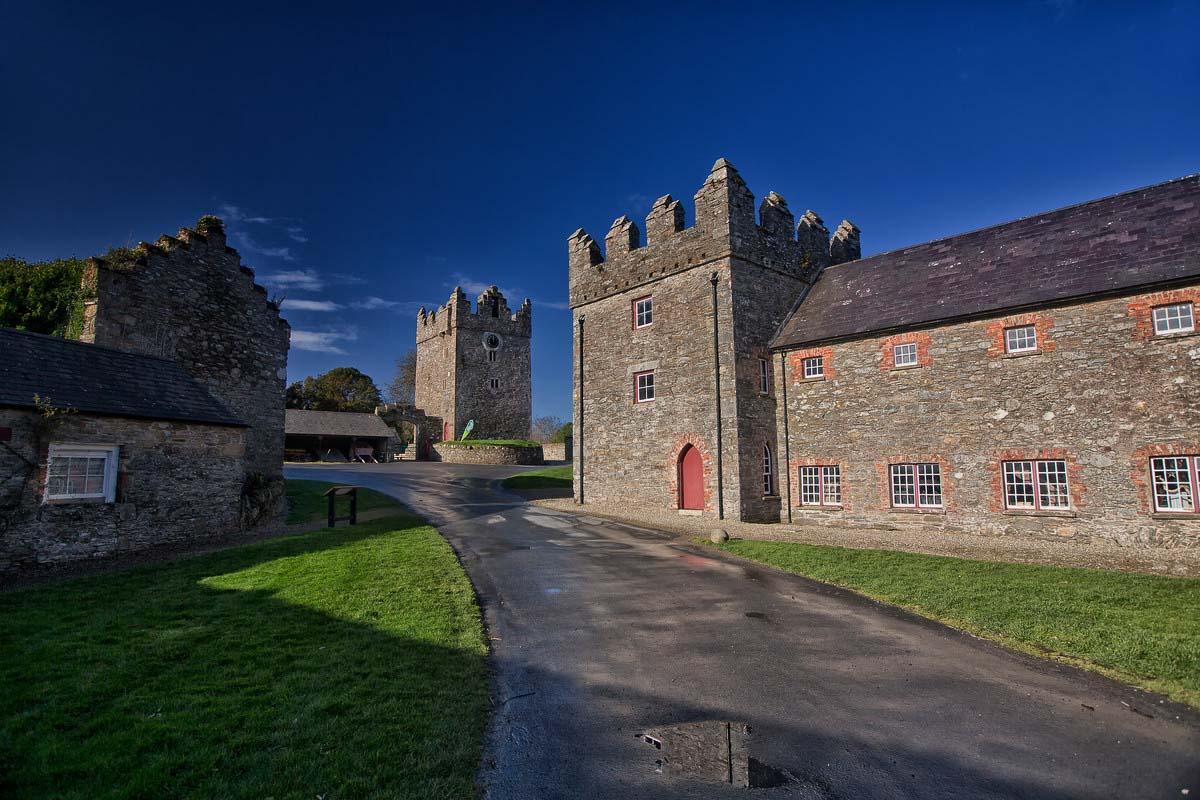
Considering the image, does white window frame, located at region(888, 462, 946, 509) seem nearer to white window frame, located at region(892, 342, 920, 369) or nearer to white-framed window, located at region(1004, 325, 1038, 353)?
white window frame, located at region(892, 342, 920, 369)

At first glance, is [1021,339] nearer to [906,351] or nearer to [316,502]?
[906,351]

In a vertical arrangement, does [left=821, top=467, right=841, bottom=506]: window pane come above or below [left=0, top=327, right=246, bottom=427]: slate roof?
below

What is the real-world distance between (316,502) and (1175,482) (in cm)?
2498

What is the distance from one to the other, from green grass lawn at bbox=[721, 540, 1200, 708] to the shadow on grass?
693cm

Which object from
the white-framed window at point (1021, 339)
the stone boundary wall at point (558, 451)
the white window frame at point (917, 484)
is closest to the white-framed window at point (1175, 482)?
the white-framed window at point (1021, 339)

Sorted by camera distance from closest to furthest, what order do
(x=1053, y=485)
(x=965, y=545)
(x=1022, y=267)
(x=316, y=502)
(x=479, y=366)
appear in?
(x=1053, y=485), (x=965, y=545), (x=1022, y=267), (x=316, y=502), (x=479, y=366)

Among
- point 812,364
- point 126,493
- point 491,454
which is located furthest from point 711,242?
point 491,454

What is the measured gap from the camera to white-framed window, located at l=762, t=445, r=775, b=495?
20.2 meters

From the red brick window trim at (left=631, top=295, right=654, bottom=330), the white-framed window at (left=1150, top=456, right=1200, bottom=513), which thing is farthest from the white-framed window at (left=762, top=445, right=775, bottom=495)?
the white-framed window at (left=1150, top=456, right=1200, bottom=513)

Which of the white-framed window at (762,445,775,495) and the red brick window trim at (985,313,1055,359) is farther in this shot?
the white-framed window at (762,445,775,495)

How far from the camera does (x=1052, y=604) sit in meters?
9.04

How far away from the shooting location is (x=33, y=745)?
4336 mm

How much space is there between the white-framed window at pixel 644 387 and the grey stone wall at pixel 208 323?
1277 centimetres

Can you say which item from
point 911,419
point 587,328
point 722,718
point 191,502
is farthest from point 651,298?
point 722,718
